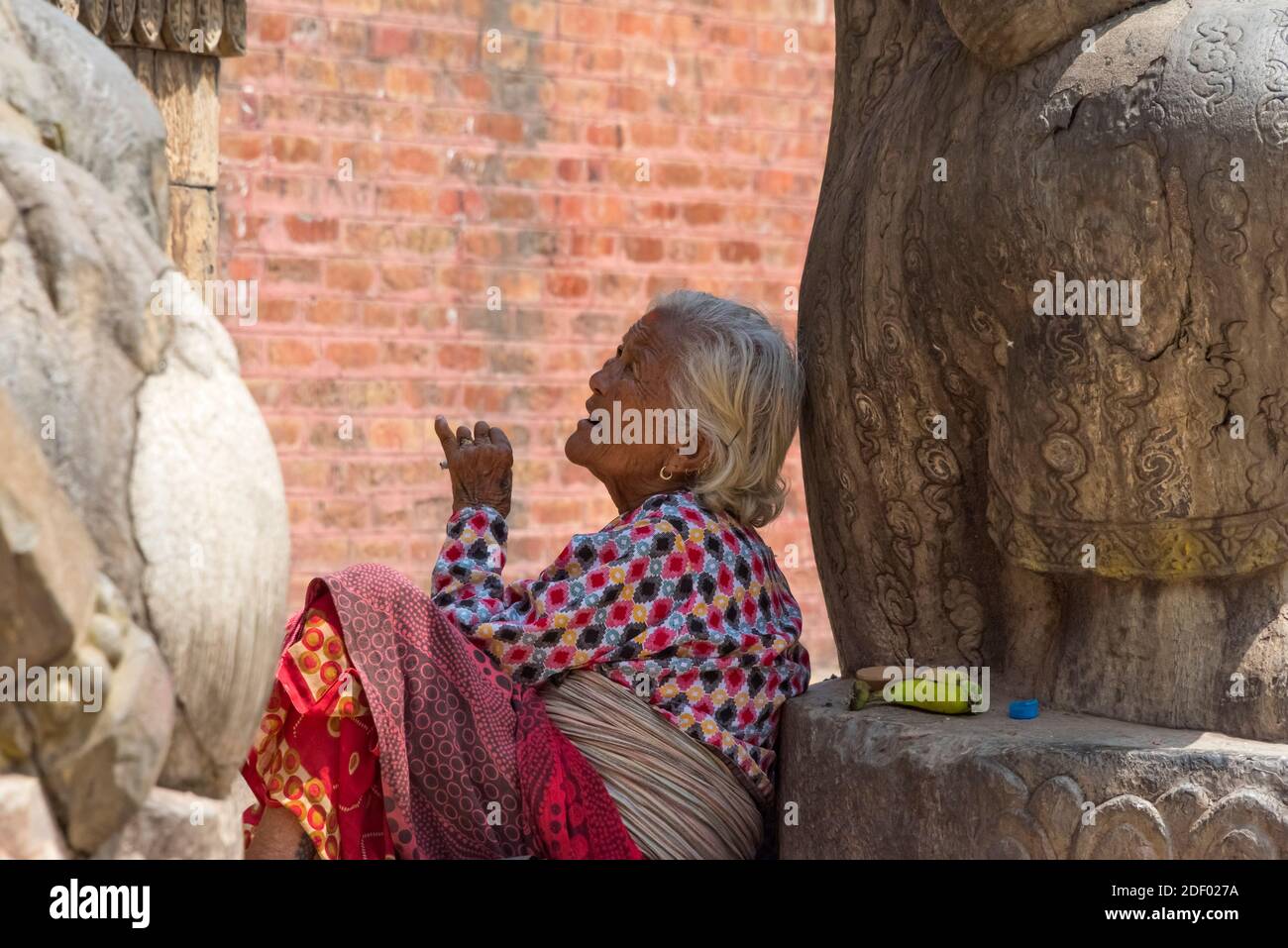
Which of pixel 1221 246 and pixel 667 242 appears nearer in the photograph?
pixel 1221 246

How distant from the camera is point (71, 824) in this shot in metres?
1.48

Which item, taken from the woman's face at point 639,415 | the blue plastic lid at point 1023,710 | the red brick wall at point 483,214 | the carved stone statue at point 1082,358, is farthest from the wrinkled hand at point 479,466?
the red brick wall at point 483,214

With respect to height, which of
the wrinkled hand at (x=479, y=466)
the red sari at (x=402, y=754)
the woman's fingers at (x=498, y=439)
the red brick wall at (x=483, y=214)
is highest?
the red brick wall at (x=483, y=214)

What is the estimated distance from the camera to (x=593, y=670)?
2643 millimetres

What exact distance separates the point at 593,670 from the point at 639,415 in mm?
383

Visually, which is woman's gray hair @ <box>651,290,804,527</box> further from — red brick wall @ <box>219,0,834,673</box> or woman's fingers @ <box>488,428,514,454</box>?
red brick wall @ <box>219,0,834,673</box>

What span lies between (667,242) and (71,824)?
201 inches

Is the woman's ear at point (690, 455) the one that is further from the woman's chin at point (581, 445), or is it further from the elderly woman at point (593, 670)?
the woman's chin at point (581, 445)

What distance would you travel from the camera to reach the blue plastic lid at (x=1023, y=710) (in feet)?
7.93

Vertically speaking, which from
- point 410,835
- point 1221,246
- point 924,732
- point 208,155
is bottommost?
point 410,835

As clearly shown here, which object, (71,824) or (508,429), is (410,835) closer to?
(71,824)

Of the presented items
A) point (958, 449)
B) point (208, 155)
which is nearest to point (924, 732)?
point (958, 449)

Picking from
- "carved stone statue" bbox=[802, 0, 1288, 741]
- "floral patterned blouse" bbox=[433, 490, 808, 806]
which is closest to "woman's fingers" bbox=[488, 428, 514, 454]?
"floral patterned blouse" bbox=[433, 490, 808, 806]
